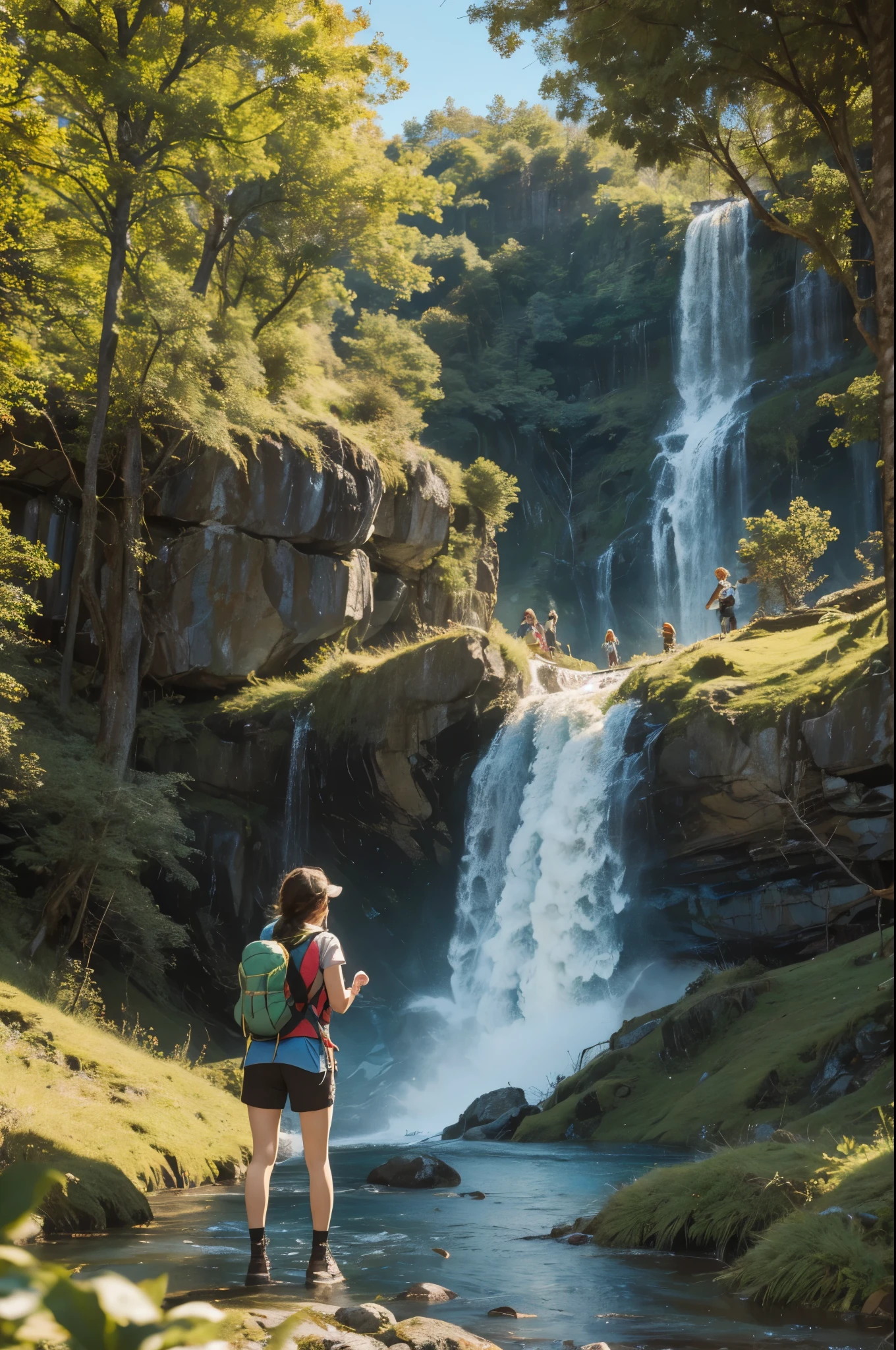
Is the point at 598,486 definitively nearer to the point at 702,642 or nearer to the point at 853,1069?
the point at 702,642

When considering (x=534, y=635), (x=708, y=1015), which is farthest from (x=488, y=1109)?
(x=534, y=635)

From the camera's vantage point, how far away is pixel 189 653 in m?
22.0

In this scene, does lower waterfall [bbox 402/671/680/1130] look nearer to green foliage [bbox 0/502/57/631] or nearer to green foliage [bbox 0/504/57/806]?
green foliage [bbox 0/504/57/806]

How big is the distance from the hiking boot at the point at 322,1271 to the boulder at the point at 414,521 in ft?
71.2

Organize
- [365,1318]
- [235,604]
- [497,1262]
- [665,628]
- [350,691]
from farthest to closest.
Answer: [665,628]
[235,604]
[350,691]
[497,1262]
[365,1318]

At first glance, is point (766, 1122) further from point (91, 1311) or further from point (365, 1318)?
point (91, 1311)

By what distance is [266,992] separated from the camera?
4.56 metres

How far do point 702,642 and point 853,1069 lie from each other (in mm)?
11430

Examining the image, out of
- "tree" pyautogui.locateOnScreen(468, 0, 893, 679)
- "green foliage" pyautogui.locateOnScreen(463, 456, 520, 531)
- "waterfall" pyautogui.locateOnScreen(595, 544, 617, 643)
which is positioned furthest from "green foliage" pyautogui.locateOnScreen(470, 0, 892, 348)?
"waterfall" pyautogui.locateOnScreen(595, 544, 617, 643)

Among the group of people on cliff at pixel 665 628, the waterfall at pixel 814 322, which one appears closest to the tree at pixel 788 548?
the group of people on cliff at pixel 665 628

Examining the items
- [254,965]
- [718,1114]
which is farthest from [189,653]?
[254,965]

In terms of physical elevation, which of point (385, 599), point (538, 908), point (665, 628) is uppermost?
point (385, 599)

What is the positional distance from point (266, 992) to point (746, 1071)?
7172 millimetres

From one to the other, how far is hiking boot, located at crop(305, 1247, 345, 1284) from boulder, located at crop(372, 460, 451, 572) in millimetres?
21710
